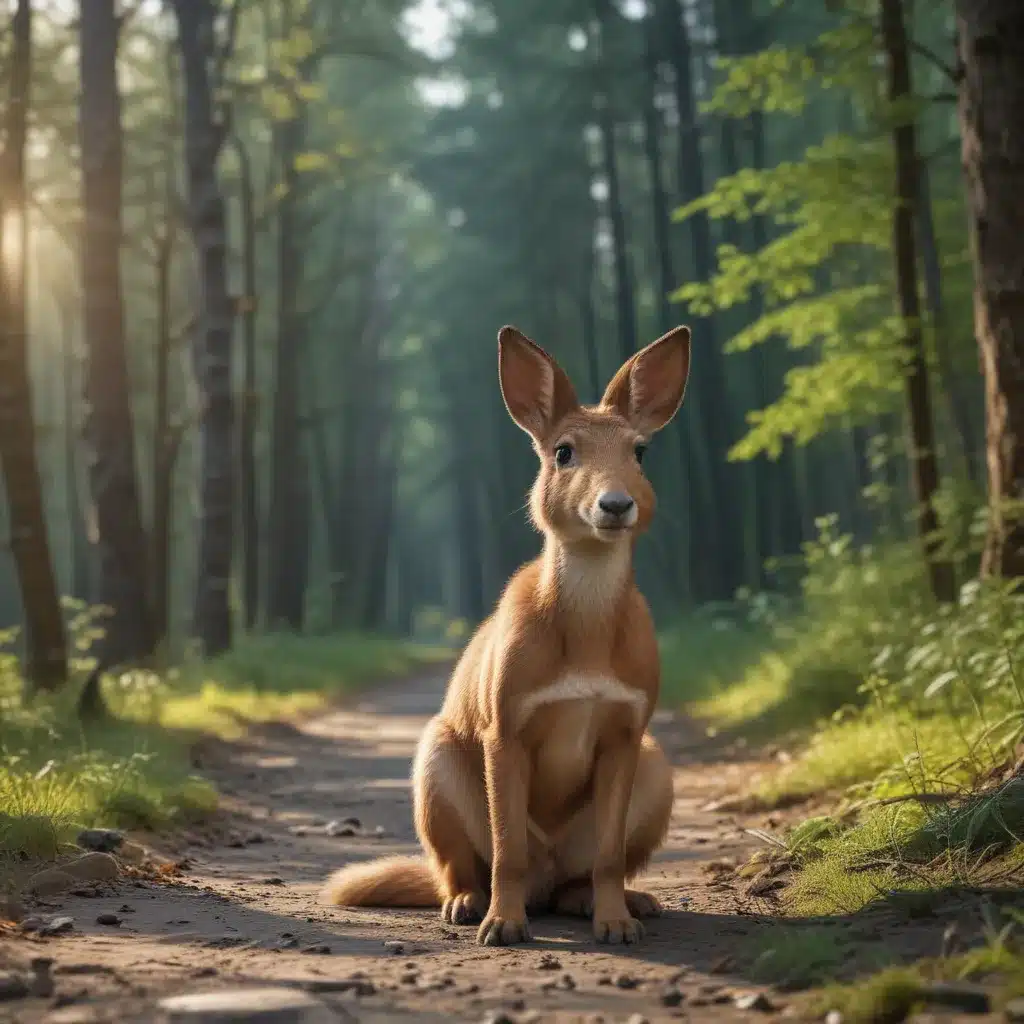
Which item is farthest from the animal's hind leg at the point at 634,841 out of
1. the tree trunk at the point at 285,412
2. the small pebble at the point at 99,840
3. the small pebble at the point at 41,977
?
the tree trunk at the point at 285,412

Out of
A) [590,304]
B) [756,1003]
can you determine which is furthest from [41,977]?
[590,304]

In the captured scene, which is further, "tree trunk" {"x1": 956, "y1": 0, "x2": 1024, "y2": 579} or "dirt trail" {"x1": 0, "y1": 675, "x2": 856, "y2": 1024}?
"tree trunk" {"x1": 956, "y1": 0, "x2": 1024, "y2": 579}

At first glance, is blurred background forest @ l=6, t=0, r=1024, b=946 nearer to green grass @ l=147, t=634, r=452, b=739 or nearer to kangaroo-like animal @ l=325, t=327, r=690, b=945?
green grass @ l=147, t=634, r=452, b=739

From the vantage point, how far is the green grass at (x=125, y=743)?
22.8 feet

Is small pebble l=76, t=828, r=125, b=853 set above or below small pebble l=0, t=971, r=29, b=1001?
below

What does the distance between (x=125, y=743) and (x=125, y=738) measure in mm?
251

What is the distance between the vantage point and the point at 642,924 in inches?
218

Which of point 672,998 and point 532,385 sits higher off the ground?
point 532,385

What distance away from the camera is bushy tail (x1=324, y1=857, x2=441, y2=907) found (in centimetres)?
619

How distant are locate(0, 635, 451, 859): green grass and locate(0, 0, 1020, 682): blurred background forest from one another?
0.97 m

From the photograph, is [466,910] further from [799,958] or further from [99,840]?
[99,840]

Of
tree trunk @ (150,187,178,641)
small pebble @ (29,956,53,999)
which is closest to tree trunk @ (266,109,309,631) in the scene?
tree trunk @ (150,187,178,641)

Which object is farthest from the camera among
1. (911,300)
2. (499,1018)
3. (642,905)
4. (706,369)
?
(706,369)

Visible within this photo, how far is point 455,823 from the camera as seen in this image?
18.9ft
